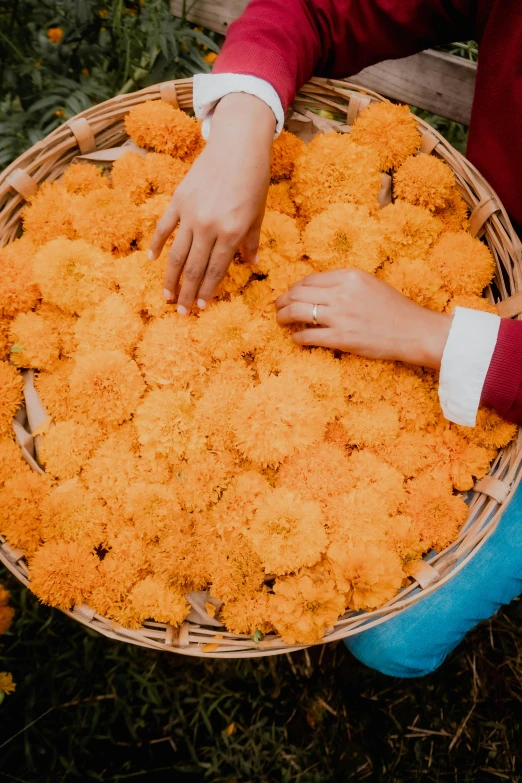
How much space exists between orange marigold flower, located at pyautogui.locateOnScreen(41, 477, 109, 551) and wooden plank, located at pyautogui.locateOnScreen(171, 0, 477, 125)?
1.29 m

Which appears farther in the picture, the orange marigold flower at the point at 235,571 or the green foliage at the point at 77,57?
the green foliage at the point at 77,57

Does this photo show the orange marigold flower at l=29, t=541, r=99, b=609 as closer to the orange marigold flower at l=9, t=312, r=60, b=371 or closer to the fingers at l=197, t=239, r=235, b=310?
the orange marigold flower at l=9, t=312, r=60, b=371

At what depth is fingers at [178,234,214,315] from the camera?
2.77 ft

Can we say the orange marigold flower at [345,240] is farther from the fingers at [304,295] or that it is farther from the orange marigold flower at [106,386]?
the orange marigold flower at [106,386]

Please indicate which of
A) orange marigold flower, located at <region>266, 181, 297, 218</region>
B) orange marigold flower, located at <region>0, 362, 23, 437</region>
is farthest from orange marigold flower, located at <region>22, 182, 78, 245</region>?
orange marigold flower, located at <region>266, 181, 297, 218</region>

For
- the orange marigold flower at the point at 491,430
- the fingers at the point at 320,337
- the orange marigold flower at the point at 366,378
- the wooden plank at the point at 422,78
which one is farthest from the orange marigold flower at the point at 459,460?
the wooden plank at the point at 422,78

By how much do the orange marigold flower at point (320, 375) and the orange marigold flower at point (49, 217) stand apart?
1.61ft

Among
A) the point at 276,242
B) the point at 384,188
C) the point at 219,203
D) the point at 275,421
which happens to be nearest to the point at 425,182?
the point at 384,188

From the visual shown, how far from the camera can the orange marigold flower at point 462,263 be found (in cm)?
97

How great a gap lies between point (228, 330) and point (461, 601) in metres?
0.67

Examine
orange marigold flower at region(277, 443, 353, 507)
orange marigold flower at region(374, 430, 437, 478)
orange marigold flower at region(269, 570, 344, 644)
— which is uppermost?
orange marigold flower at region(374, 430, 437, 478)

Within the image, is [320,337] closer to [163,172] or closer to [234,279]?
[234,279]

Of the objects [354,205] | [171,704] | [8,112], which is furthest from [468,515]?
[8,112]

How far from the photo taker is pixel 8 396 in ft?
3.12
